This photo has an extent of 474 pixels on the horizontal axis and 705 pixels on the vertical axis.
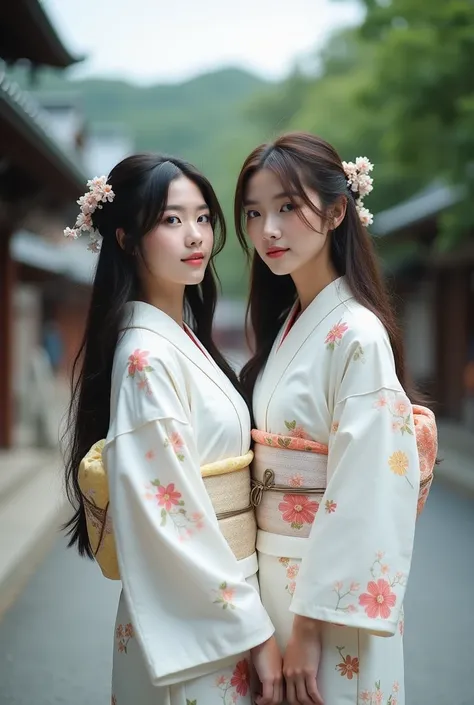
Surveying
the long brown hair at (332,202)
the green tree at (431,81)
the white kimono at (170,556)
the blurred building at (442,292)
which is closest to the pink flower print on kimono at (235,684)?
the white kimono at (170,556)

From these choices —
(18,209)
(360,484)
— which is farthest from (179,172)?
(18,209)

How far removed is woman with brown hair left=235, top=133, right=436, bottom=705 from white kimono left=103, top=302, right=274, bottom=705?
6.9 inches

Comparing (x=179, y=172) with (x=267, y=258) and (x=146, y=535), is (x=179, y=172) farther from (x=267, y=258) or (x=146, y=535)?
(x=146, y=535)

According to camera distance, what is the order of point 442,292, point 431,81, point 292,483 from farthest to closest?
point 442,292 < point 431,81 < point 292,483

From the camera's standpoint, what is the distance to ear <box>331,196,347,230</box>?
235cm

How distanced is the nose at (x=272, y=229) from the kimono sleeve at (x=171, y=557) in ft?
1.74

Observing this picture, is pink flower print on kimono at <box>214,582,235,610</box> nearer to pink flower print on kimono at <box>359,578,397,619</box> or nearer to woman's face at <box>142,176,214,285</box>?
pink flower print on kimono at <box>359,578,397,619</box>

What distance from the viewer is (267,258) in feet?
7.61

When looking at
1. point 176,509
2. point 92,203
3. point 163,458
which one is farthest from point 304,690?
point 92,203

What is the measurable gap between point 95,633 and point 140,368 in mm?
3362

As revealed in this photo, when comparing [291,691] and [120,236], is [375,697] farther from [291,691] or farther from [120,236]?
[120,236]

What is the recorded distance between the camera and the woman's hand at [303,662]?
2.09 meters

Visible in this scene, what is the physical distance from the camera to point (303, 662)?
6.86 feet

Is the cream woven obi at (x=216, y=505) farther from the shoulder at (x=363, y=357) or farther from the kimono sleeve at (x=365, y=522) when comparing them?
the shoulder at (x=363, y=357)
